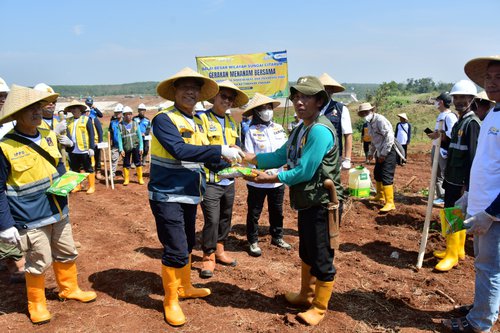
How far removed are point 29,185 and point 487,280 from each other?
399cm

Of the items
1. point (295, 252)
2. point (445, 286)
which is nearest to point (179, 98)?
point (295, 252)

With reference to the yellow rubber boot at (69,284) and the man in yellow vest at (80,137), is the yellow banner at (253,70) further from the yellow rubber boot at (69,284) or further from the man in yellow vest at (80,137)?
the yellow rubber boot at (69,284)

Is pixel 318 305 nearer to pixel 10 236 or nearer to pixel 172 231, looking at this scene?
pixel 172 231

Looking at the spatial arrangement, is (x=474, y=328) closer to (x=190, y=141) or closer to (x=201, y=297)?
(x=201, y=297)

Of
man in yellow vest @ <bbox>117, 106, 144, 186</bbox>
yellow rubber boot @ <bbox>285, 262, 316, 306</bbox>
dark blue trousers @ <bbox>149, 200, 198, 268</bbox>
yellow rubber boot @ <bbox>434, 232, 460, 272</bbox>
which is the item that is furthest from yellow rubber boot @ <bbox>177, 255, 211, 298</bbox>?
man in yellow vest @ <bbox>117, 106, 144, 186</bbox>

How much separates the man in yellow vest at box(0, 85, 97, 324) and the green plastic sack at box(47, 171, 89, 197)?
0.25 ft

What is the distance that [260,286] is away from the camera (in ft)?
13.7

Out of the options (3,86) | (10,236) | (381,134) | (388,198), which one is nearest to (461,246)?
(388,198)

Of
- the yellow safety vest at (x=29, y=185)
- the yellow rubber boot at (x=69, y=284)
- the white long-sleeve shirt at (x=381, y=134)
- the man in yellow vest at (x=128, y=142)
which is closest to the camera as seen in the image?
the yellow safety vest at (x=29, y=185)

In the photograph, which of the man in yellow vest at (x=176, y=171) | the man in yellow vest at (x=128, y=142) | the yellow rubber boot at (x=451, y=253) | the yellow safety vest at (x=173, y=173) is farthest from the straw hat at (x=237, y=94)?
the man in yellow vest at (x=128, y=142)

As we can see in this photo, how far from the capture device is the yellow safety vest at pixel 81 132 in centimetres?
827

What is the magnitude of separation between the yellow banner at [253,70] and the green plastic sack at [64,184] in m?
11.5

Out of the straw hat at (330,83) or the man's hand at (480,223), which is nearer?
the man's hand at (480,223)

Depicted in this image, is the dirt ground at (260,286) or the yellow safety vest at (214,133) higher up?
the yellow safety vest at (214,133)
